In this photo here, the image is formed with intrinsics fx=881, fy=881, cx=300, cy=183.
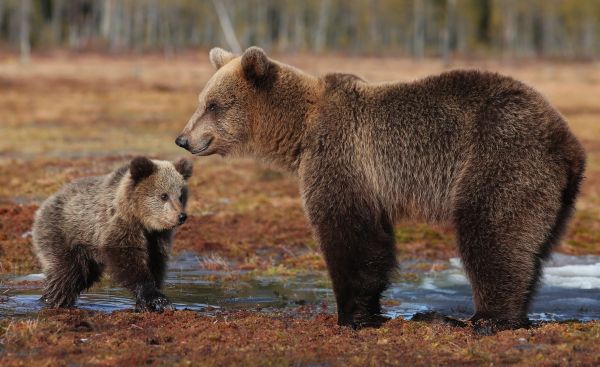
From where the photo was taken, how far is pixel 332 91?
8.64 metres

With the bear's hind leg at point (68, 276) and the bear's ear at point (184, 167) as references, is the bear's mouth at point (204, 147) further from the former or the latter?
the bear's hind leg at point (68, 276)

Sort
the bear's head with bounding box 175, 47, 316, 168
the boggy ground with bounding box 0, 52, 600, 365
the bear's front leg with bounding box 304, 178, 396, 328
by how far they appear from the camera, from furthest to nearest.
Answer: the bear's head with bounding box 175, 47, 316, 168
the bear's front leg with bounding box 304, 178, 396, 328
the boggy ground with bounding box 0, 52, 600, 365

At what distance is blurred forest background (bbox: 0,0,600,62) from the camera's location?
355 ft

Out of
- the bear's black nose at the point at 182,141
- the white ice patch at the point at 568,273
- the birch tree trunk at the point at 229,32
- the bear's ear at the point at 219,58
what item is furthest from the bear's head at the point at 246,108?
the birch tree trunk at the point at 229,32

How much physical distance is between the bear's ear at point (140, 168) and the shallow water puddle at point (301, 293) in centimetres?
141

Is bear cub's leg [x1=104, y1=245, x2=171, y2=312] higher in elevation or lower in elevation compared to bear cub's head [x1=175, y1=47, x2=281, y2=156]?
lower

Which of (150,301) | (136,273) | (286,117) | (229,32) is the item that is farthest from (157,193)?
(229,32)

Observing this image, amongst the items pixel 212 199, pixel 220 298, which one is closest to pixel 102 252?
pixel 220 298

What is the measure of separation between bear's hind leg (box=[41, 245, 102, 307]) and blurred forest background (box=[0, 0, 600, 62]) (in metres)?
92.6

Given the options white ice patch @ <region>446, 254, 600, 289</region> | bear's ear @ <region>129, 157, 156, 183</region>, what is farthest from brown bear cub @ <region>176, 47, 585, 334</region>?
white ice patch @ <region>446, 254, 600, 289</region>

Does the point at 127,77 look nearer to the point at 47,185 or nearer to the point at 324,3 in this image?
the point at 47,185

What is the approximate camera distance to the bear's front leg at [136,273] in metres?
8.94

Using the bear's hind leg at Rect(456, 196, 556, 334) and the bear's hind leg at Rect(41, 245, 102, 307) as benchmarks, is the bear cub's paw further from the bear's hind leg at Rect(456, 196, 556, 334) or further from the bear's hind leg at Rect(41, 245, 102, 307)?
the bear's hind leg at Rect(456, 196, 556, 334)

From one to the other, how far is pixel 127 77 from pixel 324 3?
64367mm
